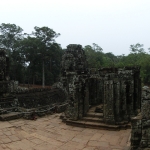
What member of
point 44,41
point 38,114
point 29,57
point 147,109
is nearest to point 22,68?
point 29,57

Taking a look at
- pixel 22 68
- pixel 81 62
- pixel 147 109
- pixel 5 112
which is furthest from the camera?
pixel 22 68

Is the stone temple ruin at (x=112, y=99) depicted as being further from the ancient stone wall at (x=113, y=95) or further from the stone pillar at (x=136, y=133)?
the stone pillar at (x=136, y=133)

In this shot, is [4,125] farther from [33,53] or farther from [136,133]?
[33,53]

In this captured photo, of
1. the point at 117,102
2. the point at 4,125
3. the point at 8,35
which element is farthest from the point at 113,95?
the point at 8,35

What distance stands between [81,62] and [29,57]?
713 inches

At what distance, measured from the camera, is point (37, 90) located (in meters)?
12.6

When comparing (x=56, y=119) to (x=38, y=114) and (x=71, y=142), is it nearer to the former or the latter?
(x=38, y=114)

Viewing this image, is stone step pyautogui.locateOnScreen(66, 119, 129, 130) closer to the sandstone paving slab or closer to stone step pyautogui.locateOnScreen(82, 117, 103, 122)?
stone step pyautogui.locateOnScreen(82, 117, 103, 122)

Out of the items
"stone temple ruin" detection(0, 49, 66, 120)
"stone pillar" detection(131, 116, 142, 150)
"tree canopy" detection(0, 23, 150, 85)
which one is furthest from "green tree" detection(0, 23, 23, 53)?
"stone pillar" detection(131, 116, 142, 150)

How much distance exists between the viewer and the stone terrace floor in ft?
19.8

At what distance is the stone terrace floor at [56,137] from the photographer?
19.8 feet

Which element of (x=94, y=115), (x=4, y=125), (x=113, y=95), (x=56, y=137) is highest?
(x=113, y=95)

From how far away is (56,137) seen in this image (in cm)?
697

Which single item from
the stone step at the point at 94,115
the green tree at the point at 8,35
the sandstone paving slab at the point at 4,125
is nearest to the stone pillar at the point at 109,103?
the stone step at the point at 94,115
